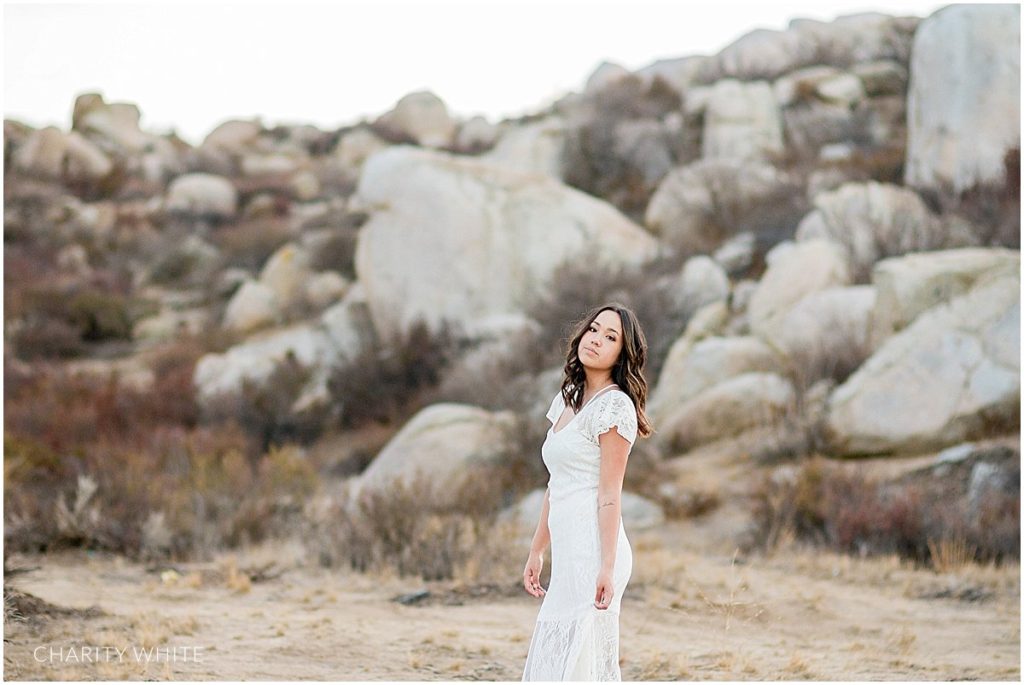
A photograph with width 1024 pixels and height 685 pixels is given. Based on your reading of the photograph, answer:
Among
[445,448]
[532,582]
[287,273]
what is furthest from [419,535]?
[287,273]

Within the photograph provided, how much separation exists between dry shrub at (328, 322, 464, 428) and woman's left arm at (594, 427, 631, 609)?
1112 cm

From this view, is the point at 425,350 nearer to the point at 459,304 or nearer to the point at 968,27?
the point at 459,304

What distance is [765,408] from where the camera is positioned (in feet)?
39.6

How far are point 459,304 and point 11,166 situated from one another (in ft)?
60.2

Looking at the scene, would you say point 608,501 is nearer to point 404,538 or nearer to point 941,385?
point 404,538

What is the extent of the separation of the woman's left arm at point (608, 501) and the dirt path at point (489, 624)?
1.98 m

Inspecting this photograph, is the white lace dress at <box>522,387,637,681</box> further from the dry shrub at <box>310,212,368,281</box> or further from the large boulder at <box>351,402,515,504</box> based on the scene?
the dry shrub at <box>310,212,368,281</box>

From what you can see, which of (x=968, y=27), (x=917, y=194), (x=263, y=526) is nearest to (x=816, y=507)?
(x=263, y=526)

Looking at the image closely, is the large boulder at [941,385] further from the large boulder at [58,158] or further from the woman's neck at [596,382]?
the large boulder at [58,158]

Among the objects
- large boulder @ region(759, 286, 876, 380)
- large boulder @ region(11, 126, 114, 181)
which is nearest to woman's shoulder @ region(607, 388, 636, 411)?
large boulder @ region(759, 286, 876, 380)

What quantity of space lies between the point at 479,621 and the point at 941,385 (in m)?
6.37

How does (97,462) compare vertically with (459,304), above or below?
below

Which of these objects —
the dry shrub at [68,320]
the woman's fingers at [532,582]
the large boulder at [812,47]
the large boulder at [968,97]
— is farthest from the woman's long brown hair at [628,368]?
the large boulder at [812,47]

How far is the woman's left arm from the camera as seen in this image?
154 inches
